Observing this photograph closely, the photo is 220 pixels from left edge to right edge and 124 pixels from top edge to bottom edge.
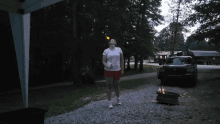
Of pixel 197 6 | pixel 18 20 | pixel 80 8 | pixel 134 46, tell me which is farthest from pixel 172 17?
pixel 18 20

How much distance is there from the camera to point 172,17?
21.6 meters

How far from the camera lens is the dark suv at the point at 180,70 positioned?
28.1 feet

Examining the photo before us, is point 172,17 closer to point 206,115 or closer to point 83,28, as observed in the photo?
point 83,28

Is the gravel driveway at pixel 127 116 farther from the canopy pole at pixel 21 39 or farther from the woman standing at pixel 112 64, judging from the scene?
the canopy pole at pixel 21 39

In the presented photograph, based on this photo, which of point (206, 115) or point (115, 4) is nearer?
point (206, 115)

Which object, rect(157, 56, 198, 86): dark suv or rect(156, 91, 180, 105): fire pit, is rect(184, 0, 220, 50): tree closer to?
rect(157, 56, 198, 86): dark suv

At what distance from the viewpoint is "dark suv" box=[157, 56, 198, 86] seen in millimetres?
8578

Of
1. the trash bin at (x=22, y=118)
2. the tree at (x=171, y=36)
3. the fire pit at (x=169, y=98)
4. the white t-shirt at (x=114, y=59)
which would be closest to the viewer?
the trash bin at (x=22, y=118)

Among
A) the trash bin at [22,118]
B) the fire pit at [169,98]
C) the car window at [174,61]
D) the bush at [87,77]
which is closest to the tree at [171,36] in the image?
the car window at [174,61]

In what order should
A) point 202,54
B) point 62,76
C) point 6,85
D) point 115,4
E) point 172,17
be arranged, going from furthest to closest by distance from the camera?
point 202,54, point 172,17, point 62,76, point 6,85, point 115,4

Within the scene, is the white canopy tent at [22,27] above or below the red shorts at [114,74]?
above

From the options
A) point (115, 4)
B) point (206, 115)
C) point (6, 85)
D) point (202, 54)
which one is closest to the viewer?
point (206, 115)

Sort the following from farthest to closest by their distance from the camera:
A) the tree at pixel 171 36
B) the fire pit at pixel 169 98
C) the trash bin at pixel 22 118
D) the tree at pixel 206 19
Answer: the tree at pixel 171 36 → the tree at pixel 206 19 → the fire pit at pixel 169 98 → the trash bin at pixel 22 118

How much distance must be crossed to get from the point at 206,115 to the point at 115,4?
29.8ft
